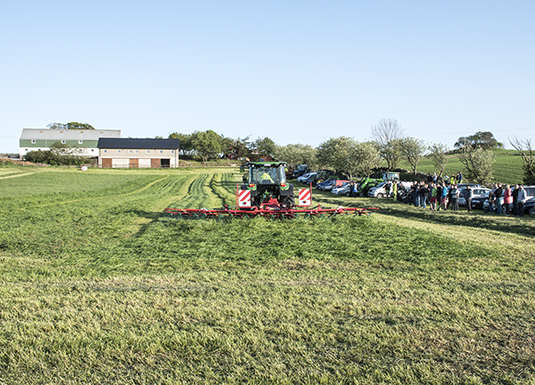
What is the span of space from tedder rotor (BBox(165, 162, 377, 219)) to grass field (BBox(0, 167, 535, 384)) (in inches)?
122

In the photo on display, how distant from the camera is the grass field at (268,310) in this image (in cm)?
411

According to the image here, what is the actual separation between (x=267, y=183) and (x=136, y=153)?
69082 millimetres

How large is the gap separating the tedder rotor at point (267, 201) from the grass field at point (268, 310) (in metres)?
3.11

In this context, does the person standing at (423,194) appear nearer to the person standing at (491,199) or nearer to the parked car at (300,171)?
the person standing at (491,199)

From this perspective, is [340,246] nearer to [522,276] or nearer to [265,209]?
[522,276]

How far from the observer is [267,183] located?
15898mm

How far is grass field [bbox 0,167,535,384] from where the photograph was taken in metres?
4.11

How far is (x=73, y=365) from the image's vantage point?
13.7 ft

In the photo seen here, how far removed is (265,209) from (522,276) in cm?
828

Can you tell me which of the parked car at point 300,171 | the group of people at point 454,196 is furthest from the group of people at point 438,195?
the parked car at point 300,171

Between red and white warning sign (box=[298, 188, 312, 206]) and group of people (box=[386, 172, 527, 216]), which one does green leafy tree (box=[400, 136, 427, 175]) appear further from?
red and white warning sign (box=[298, 188, 312, 206])

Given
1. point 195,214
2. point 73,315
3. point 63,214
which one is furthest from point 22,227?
point 73,315

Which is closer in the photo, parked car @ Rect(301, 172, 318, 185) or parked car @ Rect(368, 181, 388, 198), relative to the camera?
parked car @ Rect(368, 181, 388, 198)

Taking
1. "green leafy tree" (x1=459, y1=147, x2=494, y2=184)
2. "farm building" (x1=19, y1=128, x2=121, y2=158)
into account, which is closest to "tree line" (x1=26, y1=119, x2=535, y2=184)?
"green leafy tree" (x1=459, y1=147, x2=494, y2=184)
